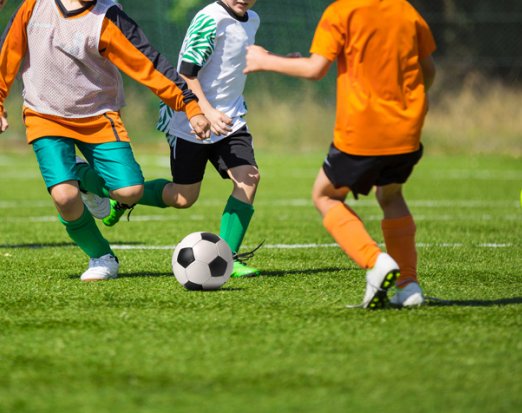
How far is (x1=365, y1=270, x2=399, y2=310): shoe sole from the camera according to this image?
4296 millimetres

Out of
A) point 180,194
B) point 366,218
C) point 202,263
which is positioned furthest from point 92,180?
point 366,218

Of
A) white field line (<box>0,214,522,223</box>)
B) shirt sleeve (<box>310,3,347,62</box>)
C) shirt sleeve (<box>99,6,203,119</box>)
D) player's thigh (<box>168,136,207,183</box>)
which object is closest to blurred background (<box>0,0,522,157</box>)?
white field line (<box>0,214,522,223</box>)

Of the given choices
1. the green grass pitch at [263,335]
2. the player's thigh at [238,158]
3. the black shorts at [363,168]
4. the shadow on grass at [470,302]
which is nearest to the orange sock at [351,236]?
the black shorts at [363,168]

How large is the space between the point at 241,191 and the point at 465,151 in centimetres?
1340

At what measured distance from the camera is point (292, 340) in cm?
387

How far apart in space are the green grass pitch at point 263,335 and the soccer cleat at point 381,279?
3.4 inches

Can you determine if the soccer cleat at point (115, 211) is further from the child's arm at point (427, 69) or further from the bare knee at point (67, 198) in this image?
the child's arm at point (427, 69)

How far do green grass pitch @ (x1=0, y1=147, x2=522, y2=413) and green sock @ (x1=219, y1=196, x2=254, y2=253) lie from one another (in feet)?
0.99

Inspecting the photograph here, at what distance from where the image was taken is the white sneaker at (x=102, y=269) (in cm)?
554

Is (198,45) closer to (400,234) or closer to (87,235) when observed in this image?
(87,235)

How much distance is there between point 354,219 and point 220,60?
1.84 metres

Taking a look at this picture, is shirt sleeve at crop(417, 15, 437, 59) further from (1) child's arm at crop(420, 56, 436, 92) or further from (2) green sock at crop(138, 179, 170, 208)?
(2) green sock at crop(138, 179, 170, 208)

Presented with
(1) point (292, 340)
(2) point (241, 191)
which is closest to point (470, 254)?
(2) point (241, 191)

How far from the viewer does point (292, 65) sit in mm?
4406
